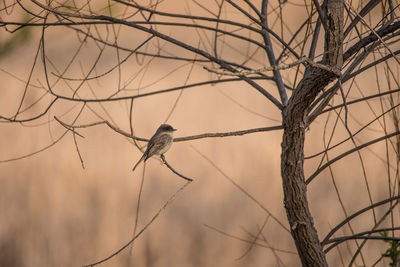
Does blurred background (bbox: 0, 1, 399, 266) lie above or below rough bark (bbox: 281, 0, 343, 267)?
above

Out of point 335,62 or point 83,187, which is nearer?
point 335,62

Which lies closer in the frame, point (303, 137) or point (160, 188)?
point (303, 137)

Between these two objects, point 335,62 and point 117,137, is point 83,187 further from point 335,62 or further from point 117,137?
point 335,62

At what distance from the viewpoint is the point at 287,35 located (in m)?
8.94

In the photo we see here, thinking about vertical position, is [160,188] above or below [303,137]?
above

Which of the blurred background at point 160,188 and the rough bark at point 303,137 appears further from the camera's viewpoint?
the blurred background at point 160,188

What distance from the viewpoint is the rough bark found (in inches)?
78.4

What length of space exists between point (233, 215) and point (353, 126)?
1633mm

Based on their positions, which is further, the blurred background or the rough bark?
the blurred background

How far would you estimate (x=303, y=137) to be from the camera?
2311 millimetres

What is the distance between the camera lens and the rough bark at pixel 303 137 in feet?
6.54

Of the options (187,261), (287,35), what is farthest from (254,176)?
(287,35)

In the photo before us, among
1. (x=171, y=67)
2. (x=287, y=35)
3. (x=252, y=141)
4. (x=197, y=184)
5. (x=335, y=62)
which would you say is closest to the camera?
(x=335, y=62)

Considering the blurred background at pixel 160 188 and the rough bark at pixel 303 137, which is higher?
the blurred background at pixel 160 188
